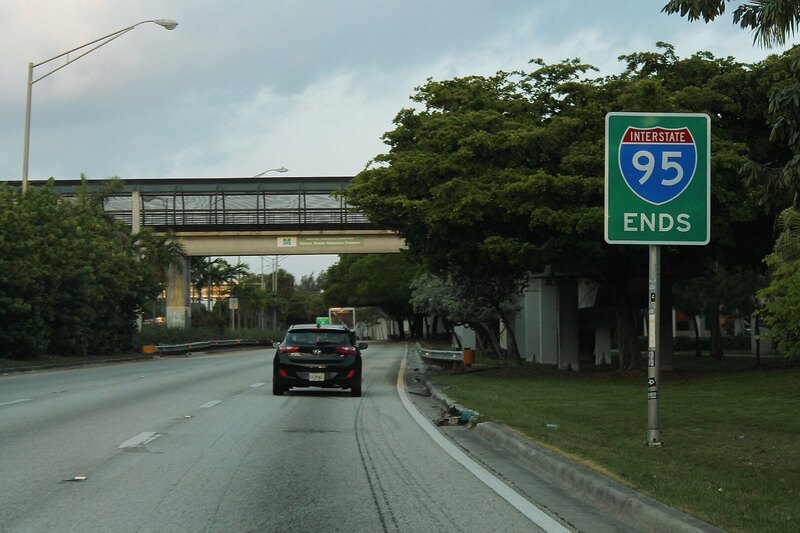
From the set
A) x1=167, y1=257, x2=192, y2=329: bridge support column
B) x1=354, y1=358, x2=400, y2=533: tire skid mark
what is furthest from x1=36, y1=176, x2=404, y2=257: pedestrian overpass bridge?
x1=354, y1=358, x2=400, y2=533: tire skid mark

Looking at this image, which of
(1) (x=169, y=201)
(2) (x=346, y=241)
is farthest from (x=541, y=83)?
(1) (x=169, y=201)

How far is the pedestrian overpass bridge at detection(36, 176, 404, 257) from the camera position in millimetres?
56188

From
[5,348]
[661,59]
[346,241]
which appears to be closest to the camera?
[661,59]

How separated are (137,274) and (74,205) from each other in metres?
4.49

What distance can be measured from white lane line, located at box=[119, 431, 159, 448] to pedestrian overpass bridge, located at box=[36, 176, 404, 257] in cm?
4127

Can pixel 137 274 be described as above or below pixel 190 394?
above

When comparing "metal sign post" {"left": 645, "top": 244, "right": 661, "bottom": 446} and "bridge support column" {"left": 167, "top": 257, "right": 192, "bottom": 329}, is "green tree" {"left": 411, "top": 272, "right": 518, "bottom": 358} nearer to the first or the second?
"bridge support column" {"left": 167, "top": 257, "right": 192, "bottom": 329}

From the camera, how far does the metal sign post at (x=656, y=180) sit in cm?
1289

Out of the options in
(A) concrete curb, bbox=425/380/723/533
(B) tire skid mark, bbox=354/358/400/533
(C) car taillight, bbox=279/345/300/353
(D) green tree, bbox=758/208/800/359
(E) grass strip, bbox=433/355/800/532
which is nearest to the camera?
(A) concrete curb, bbox=425/380/723/533

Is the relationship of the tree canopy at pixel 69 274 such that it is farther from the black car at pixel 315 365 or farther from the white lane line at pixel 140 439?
the white lane line at pixel 140 439

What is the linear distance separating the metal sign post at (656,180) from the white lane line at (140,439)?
20.7ft

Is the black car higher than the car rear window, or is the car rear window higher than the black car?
the car rear window

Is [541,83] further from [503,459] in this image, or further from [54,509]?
[54,509]

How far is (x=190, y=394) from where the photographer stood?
23297 mm
